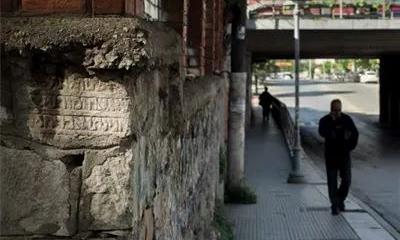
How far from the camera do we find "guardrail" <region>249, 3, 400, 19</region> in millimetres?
32094

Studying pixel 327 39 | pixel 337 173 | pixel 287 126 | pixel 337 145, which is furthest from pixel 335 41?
pixel 337 145

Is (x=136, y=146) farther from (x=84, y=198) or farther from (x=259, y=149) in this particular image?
(x=259, y=149)

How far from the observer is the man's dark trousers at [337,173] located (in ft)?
39.1

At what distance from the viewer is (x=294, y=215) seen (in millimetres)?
12172

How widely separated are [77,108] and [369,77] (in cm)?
11953

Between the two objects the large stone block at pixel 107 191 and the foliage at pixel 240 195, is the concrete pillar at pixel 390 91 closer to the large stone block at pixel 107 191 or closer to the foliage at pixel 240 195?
the foliage at pixel 240 195

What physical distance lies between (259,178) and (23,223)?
15.0 m

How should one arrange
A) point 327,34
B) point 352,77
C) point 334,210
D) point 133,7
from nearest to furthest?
point 133,7 < point 334,210 < point 327,34 < point 352,77

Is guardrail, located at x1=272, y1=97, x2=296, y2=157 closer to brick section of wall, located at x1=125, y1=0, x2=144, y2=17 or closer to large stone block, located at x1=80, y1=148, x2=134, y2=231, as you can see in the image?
A: brick section of wall, located at x1=125, y1=0, x2=144, y2=17

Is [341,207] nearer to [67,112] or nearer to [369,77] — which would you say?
[67,112]

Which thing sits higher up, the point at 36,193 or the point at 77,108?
the point at 77,108

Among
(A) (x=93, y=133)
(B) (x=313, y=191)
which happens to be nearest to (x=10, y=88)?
(A) (x=93, y=133)

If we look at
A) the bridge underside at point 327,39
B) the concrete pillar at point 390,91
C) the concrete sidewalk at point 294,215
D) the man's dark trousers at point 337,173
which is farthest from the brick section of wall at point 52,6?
the concrete pillar at point 390,91

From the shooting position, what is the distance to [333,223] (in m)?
11.4
